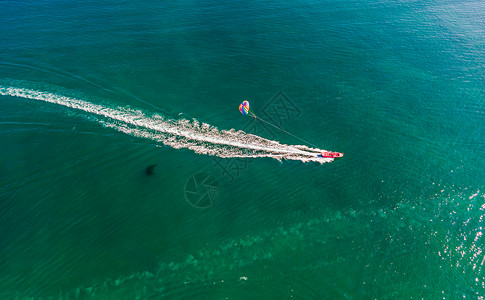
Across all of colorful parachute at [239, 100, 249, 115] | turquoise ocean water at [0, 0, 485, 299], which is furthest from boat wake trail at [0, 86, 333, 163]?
colorful parachute at [239, 100, 249, 115]

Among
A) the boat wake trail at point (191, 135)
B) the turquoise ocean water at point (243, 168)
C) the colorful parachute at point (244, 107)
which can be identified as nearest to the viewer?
the turquoise ocean water at point (243, 168)

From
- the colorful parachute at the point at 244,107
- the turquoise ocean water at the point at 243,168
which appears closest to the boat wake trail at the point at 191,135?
the turquoise ocean water at the point at 243,168

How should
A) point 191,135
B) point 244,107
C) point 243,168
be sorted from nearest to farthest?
point 243,168 → point 191,135 → point 244,107

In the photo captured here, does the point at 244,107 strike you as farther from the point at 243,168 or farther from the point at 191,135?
the point at 243,168

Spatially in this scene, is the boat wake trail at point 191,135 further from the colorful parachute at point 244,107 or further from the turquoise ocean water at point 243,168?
the colorful parachute at point 244,107

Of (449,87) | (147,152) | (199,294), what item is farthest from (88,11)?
(449,87)

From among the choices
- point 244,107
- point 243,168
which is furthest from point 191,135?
point 243,168
